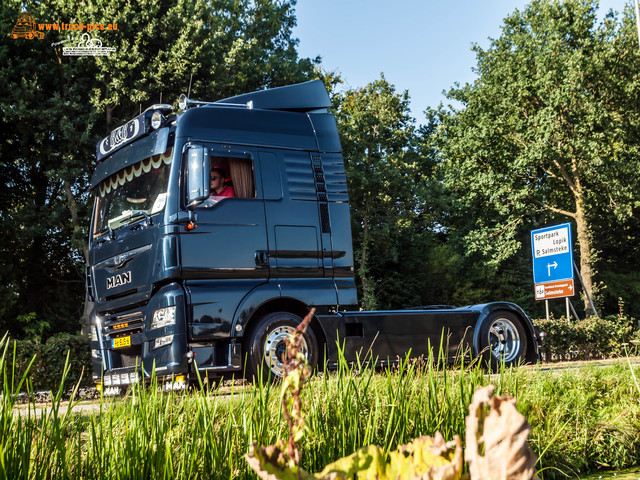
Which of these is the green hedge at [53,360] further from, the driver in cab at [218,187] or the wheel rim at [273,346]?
the driver in cab at [218,187]

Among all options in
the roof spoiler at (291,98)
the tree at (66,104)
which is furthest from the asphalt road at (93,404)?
the tree at (66,104)

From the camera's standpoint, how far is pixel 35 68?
18.5 meters

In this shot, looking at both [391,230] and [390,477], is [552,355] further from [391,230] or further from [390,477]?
[390,477]

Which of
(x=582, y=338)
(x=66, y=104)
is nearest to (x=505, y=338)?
(x=582, y=338)

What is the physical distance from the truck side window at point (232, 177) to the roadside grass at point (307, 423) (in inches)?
139

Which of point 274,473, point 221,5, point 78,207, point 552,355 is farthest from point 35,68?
point 274,473

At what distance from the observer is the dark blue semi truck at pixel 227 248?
274 inches

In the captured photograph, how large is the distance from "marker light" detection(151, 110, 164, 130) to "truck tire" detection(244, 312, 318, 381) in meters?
2.48

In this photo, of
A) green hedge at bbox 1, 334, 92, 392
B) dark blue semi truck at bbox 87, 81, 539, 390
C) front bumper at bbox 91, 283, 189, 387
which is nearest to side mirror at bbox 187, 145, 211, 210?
dark blue semi truck at bbox 87, 81, 539, 390

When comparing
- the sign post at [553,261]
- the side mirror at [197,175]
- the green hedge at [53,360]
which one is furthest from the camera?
the sign post at [553,261]

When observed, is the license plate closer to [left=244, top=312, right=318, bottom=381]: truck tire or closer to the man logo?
the man logo

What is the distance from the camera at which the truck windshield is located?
7320mm

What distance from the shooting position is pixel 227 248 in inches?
282

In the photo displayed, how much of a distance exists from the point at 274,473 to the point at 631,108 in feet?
99.3
